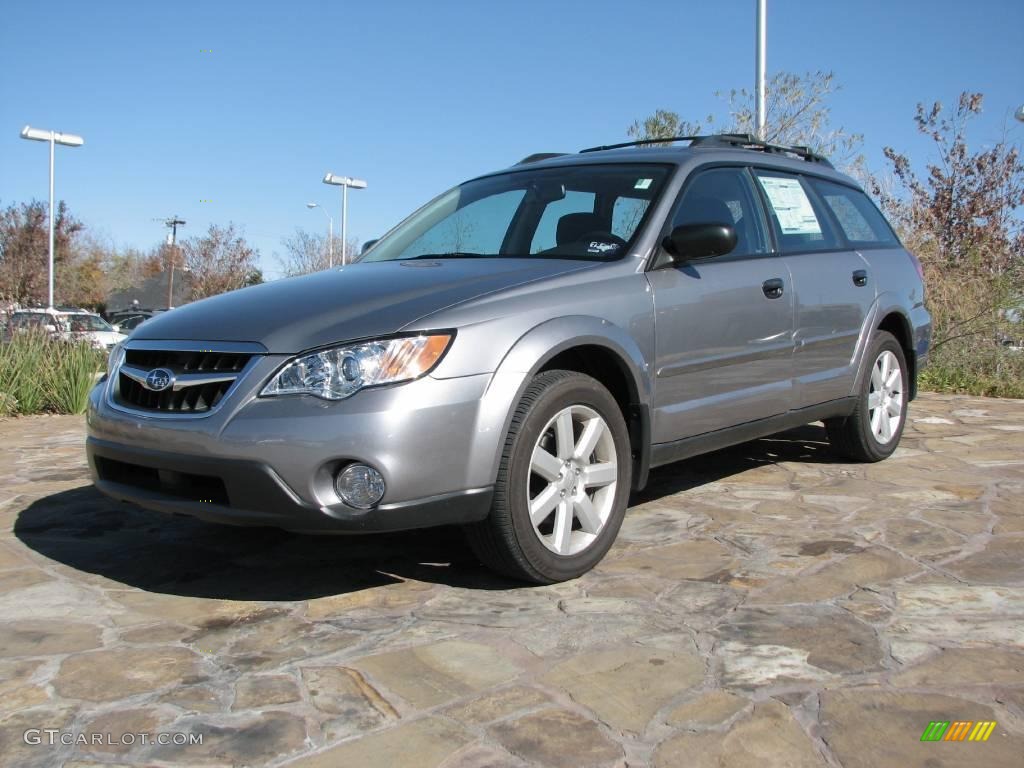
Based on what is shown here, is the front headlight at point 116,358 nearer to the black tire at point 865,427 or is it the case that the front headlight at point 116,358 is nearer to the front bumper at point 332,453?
the front bumper at point 332,453

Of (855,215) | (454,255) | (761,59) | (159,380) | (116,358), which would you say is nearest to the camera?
(159,380)

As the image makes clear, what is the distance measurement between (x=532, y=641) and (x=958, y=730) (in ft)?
4.02

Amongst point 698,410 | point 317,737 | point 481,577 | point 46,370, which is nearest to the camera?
point 317,737

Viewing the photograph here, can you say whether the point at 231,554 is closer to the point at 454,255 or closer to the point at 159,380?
the point at 159,380

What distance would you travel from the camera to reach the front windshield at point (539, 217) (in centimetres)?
420

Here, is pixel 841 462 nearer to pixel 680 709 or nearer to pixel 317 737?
pixel 680 709

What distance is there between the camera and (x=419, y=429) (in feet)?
10.2

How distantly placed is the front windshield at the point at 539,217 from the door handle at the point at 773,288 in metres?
0.73

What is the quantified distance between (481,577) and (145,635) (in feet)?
3.98

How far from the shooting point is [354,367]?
10.3 ft

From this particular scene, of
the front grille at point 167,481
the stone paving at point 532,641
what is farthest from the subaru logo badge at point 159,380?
the stone paving at point 532,641

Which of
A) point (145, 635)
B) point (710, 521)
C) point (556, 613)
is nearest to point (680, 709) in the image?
point (556, 613)

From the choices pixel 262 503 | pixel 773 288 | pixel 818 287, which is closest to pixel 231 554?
pixel 262 503

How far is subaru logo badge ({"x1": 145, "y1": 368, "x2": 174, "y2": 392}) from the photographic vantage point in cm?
342
